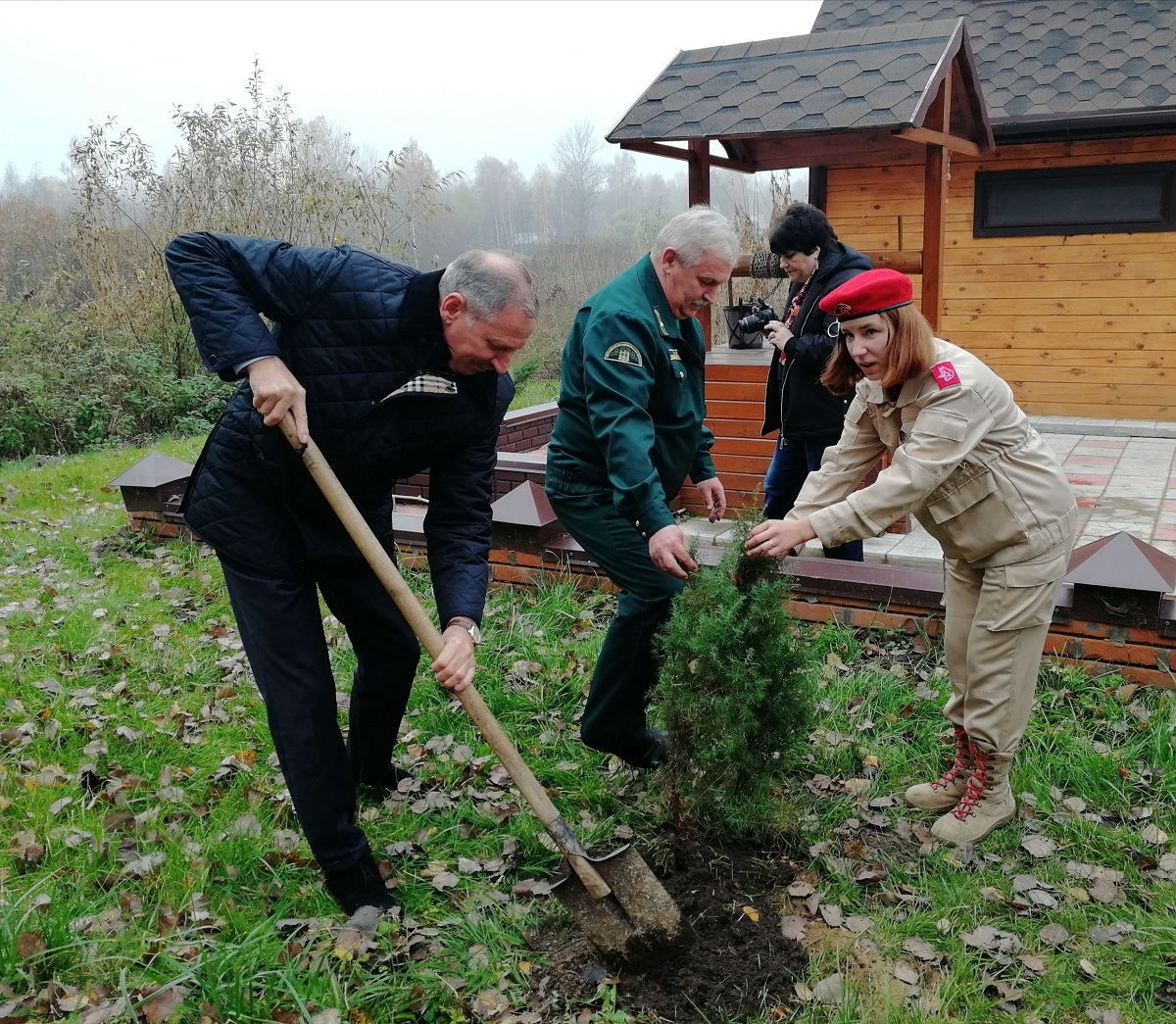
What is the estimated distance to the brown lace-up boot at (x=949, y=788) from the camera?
3301mm

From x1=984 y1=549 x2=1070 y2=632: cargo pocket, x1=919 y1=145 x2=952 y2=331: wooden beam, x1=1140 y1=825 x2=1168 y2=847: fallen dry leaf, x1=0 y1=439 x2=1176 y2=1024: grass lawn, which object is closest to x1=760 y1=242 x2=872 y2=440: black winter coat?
x1=0 y1=439 x2=1176 y2=1024: grass lawn

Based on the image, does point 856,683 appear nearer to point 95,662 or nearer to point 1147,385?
point 95,662

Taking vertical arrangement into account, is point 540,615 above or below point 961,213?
below

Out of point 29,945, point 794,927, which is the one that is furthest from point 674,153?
point 29,945

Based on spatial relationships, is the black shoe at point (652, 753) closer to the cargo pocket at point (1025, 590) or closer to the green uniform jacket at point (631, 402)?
the green uniform jacket at point (631, 402)

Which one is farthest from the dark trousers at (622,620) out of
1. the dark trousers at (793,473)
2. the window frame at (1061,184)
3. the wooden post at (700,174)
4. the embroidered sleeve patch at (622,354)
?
the window frame at (1061,184)

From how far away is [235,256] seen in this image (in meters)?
2.68

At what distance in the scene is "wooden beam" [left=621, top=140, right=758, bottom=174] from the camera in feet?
20.6

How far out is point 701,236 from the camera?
2.98m

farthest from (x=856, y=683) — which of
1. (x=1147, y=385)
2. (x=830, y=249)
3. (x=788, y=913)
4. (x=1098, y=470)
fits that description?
(x=1147, y=385)

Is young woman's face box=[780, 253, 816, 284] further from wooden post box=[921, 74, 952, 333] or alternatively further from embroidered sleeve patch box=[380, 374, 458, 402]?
embroidered sleeve patch box=[380, 374, 458, 402]

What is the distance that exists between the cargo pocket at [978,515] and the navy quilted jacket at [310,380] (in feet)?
4.82

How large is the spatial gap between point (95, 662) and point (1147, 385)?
9356 mm

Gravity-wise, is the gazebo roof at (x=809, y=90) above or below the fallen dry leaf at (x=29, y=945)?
above
